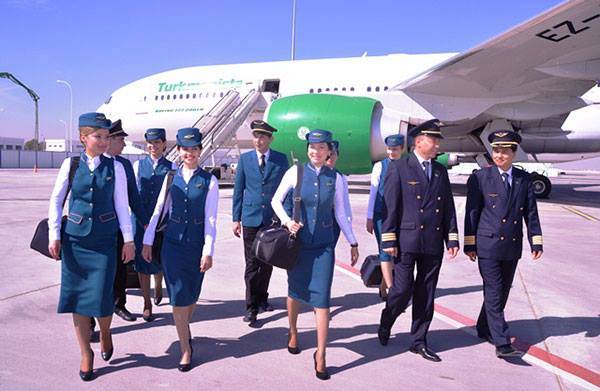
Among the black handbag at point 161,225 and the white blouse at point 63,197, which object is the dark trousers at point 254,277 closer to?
the black handbag at point 161,225

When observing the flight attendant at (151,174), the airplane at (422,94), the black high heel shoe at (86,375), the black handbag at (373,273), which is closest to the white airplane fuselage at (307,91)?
the airplane at (422,94)

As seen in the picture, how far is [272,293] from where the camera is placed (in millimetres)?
5422

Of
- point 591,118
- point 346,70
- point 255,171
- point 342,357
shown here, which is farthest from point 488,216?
point 591,118

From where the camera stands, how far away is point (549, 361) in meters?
3.62

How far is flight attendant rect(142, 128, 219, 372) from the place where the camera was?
11.1 feet

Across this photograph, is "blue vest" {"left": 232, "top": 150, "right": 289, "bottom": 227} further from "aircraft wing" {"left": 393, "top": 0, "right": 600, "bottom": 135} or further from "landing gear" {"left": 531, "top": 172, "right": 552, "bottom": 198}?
"landing gear" {"left": 531, "top": 172, "right": 552, "bottom": 198}

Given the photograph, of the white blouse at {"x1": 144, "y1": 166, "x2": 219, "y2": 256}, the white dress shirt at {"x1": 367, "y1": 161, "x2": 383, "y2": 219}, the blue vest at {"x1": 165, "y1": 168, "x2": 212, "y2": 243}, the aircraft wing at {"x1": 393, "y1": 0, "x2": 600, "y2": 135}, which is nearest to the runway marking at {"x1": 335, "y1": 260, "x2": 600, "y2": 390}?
the white dress shirt at {"x1": 367, "y1": 161, "x2": 383, "y2": 219}

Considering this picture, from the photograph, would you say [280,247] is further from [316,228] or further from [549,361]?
[549,361]

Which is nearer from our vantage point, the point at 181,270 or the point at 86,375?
the point at 86,375

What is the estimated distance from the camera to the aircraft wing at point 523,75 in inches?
400

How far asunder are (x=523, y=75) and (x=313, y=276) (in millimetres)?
11717

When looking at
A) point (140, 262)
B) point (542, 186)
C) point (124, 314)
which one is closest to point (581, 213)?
point (542, 186)

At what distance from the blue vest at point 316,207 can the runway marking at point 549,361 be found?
183 centimetres

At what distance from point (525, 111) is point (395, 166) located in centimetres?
1187
